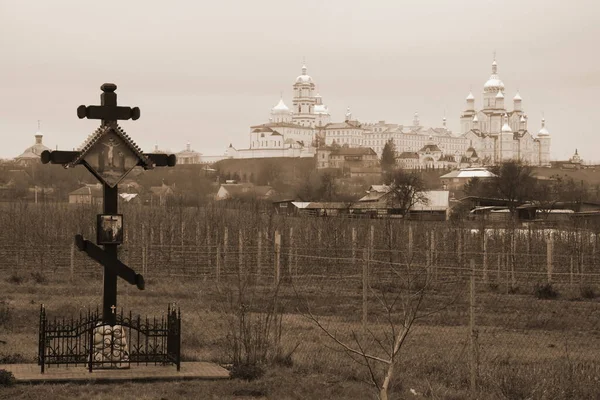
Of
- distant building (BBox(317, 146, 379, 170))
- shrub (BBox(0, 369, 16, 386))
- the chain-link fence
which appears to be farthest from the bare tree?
distant building (BBox(317, 146, 379, 170))

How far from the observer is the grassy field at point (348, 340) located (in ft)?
35.0

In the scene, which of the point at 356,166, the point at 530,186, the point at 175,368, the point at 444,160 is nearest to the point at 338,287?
the point at 175,368

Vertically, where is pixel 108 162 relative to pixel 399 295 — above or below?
above

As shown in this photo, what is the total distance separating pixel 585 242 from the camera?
3056 centimetres

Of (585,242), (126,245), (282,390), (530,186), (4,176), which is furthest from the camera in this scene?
(4,176)

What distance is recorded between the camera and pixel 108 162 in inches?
473

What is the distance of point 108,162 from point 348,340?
5.22 metres

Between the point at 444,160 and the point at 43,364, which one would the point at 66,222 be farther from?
the point at 444,160

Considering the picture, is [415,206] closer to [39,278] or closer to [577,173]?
[39,278]

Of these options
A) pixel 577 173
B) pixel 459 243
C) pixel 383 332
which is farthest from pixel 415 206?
pixel 577 173

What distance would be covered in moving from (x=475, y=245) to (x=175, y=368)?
22942 millimetres

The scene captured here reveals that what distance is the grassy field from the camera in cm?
1067

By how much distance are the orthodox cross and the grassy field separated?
4.48 feet

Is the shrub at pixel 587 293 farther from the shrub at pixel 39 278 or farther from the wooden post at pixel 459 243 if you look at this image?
the shrub at pixel 39 278
